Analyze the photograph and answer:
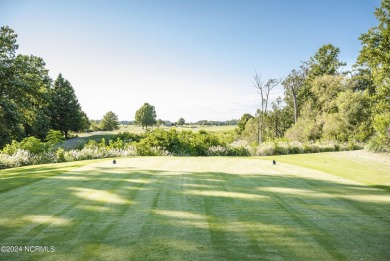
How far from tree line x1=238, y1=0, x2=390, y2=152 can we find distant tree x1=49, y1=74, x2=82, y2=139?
114 feet

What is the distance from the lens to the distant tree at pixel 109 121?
79.6 meters

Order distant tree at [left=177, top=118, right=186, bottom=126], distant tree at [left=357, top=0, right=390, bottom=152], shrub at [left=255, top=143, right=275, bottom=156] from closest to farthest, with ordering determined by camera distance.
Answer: shrub at [left=255, top=143, right=275, bottom=156] < distant tree at [left=357, top=0, right=390, bottom=152] < distant tree at [left=177, top=118, right=186, bottom=126]

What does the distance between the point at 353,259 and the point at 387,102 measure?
87.1ft

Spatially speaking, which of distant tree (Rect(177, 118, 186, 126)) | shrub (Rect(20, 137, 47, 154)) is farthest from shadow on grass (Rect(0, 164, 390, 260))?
distant tree (Rect(177, 118, 186, 126))

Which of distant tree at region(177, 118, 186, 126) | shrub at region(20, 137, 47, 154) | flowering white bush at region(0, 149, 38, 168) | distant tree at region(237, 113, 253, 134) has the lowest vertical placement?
flowering white bush at region(0, 149, 38, 168)

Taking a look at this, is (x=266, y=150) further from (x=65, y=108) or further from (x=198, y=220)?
(x=65, y=108)

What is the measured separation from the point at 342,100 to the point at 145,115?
56.7 metres

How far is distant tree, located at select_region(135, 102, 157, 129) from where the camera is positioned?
7544cm

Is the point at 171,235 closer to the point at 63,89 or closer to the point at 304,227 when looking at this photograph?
the point at 304,227

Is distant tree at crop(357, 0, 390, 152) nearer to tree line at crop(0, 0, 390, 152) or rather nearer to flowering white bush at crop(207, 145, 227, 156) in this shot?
tree line at crop(0, 0, 390, 152)

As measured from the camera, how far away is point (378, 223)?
4.33m

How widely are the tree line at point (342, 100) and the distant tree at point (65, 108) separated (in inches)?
1365

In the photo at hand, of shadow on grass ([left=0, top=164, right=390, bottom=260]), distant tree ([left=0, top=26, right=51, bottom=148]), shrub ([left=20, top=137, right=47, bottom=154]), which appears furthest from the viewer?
shrub ([left=20, top=137, right=47, bottom=154])

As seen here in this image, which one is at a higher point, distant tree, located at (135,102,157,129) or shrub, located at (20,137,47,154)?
distant tree, located at (135,102,157,129)
